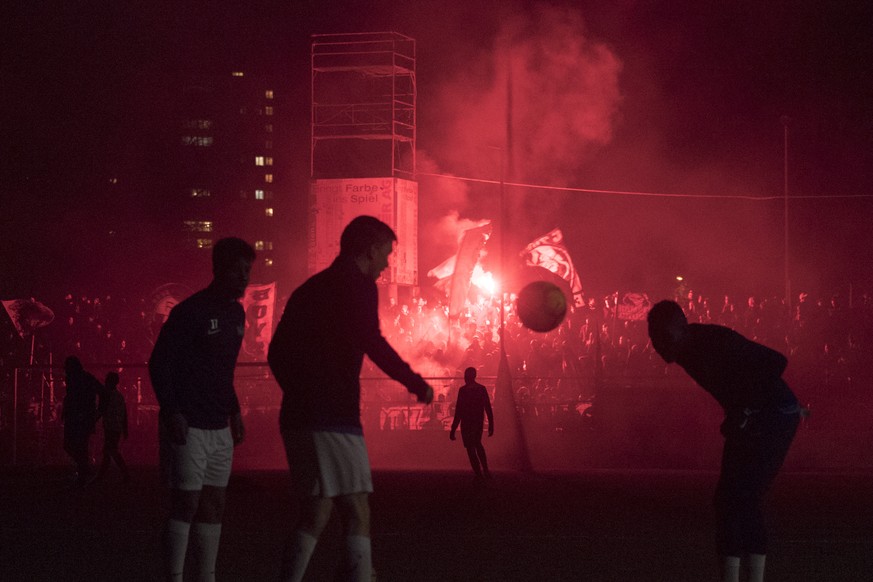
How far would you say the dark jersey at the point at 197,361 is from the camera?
6.83 metres

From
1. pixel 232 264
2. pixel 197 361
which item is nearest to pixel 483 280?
pixel 232 264

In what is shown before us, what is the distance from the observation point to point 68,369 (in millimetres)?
18812

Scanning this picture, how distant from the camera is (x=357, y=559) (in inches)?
236

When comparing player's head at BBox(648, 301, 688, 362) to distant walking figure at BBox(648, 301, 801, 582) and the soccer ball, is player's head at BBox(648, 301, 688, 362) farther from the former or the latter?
the soccer ball

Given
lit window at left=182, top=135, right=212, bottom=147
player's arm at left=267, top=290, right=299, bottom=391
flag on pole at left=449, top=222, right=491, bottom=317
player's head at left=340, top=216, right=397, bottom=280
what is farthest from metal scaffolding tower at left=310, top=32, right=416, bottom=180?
lit window at left=182, top=135, right=212, bottom=147

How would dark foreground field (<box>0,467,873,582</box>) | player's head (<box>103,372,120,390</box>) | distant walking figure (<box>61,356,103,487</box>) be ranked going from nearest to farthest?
1. dark foreground field (<box>0,467,873,582</box>)
2. distant walking figure (<box>61,356,103,487</box>)
3. player's head (<box>103,372,120,390</box>)

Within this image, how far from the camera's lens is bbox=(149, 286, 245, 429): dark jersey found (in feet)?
22.4

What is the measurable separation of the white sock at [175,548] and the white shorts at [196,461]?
0.67ft

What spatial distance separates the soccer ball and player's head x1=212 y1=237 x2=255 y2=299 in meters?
3.90

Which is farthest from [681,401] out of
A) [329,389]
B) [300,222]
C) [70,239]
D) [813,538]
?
[300,222]

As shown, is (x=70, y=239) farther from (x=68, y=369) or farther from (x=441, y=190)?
(x=68, y=369)

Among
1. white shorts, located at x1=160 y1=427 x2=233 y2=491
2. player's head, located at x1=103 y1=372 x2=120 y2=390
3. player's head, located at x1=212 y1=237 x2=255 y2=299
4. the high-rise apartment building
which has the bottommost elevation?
player's head, located at x1=103 y1=372 x2=120 y2=390

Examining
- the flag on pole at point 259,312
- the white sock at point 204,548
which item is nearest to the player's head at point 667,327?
the white sock at point 204,548

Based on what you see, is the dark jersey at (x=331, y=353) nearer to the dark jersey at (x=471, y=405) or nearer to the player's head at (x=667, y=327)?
the player's head at (x=667, y=327)
